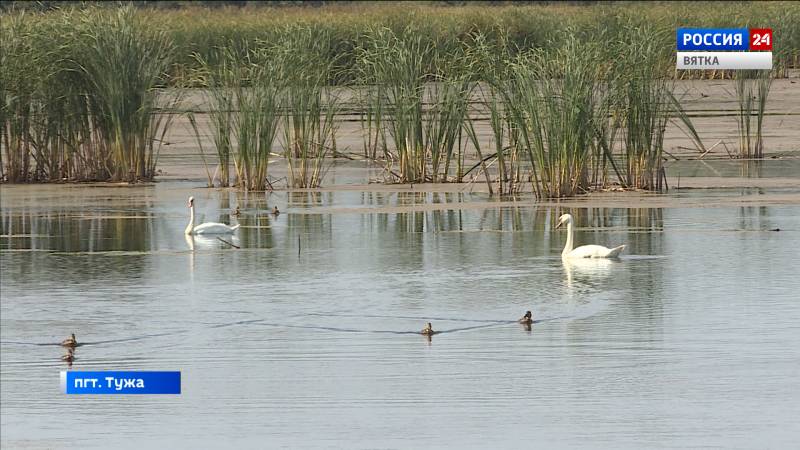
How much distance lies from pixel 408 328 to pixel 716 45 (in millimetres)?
27063

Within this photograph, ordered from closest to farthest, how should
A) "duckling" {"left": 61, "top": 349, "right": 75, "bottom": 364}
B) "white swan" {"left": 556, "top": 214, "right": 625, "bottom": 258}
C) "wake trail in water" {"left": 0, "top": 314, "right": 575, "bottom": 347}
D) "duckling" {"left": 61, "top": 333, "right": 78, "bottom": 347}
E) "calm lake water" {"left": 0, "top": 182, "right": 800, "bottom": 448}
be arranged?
"calm lake water" {"left": 0, "top": 182, "right": 800, "bottom": 448} → "duckling" {"left": 61, "top": 349, "right": 75, "bottom": 364} → "duckling" {"left": 61, "top": 333, "right": 78, "bottom": 347} → "wake trail in water" {"left": 0, "top": 314, "right": 575, "bottom": 347} → "white swan" {"left": 556, "top": 214, "right": 625, "bottom": 258}

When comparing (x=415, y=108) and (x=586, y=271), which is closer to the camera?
(x=586, y=271)

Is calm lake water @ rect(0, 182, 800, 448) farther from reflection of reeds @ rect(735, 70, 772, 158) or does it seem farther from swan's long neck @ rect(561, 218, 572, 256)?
reflection of reeds @ rect(735, 70, 772, 158)

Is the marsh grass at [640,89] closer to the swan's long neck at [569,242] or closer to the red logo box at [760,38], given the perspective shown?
the swan's long neck at [569,242]

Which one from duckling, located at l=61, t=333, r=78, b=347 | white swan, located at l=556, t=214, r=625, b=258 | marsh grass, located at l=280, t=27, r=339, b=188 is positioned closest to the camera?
duckling, located at l=61, t=333, r=78, b=347

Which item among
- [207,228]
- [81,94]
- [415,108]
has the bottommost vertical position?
[207,228]

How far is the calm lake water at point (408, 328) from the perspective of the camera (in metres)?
8.97

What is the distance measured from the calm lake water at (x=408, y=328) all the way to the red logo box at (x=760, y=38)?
15.2 metres

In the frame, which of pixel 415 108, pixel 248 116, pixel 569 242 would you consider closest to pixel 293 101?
pixel 248 116

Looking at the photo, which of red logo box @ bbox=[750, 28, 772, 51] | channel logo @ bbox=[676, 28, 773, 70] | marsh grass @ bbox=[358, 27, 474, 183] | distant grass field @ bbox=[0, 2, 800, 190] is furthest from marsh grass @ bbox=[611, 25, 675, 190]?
red logo box @ bbox=[750, 28, 772, 51]

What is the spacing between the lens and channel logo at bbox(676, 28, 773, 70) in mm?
33625

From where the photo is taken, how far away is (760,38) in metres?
34.3

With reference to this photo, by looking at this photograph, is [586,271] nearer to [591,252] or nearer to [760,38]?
[591,252]

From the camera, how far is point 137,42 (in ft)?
71.4
